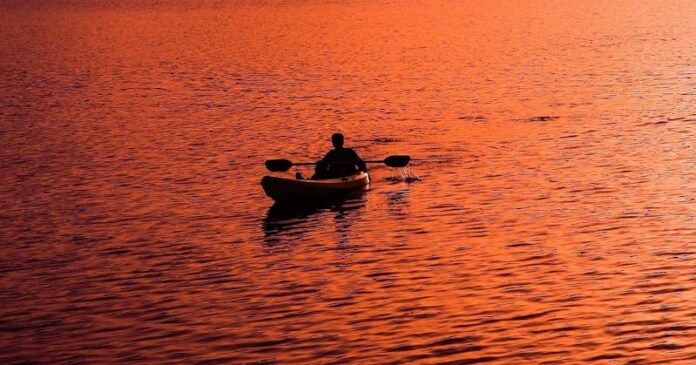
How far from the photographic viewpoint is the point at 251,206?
120ft

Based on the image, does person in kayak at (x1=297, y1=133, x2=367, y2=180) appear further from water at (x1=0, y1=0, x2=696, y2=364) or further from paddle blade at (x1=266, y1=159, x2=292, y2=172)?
paddle blade at (x1=266, y1=159, x2=292, y2=172)

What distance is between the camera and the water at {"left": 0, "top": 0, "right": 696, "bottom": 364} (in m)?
23.1

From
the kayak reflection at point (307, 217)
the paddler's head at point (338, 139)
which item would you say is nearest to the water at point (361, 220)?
the kayak reflection at point (307, 217)

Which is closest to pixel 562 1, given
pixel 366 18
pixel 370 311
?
pixel 366 18

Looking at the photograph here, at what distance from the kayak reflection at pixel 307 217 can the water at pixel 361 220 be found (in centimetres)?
11

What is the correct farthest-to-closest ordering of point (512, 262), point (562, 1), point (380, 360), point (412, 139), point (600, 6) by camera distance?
point (562, 1), point (600, 6), point (412, 139), point (512, 262), point (380, 360)

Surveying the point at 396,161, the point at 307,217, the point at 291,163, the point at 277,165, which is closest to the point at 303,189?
the point at 307,217

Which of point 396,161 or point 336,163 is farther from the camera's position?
point 396,161

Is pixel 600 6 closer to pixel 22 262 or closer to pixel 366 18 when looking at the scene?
pixel 366 18

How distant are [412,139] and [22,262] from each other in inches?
899

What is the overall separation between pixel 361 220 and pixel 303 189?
213cm

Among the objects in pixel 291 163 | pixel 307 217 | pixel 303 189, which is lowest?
pixel 307 217

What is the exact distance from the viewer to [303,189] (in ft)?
115

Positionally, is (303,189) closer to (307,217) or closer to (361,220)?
(307,217)
